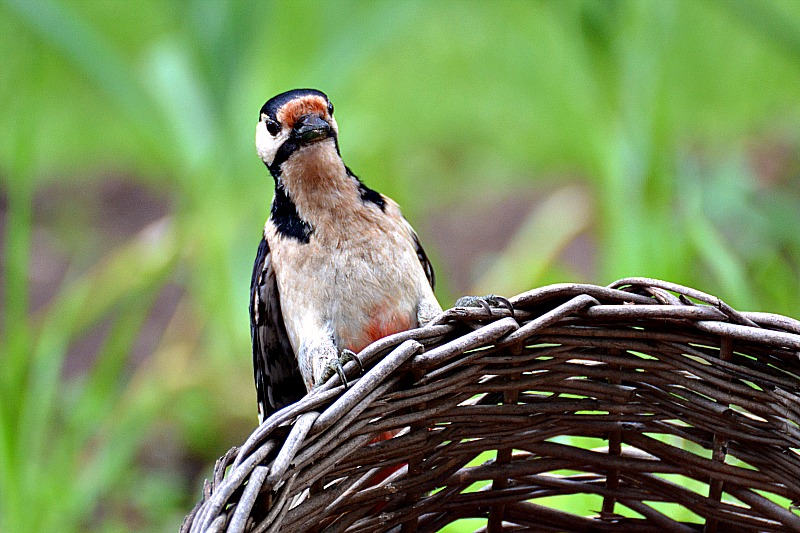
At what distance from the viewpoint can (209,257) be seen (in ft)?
9.79

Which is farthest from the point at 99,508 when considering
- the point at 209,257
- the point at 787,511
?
the point at 787,511

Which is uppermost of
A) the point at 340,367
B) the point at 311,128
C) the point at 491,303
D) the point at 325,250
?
the point at 311,128

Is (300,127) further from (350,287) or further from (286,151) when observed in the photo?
(350,287)

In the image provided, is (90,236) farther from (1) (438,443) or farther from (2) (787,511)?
(2) (787,511)

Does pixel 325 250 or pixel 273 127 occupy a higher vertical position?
pixel 273 127

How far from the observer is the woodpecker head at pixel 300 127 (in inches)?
60.0

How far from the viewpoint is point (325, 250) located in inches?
61.0

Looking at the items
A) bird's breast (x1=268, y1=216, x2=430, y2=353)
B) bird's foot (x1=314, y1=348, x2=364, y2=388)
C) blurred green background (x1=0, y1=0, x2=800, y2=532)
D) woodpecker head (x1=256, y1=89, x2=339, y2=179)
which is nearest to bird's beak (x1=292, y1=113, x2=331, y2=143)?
woodpecker head (x1=256, y1=89, x2=339, y2=179)

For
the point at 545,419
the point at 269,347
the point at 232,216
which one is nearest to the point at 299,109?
the point at 269,347

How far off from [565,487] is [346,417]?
0.48m

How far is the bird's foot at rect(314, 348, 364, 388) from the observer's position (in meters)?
1.23

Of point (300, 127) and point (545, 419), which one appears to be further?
point (300, 127)

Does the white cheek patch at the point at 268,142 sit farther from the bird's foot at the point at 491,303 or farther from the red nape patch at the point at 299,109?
the bird's foot at the point at 491,303

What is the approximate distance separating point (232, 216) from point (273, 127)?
1375 millimetres
